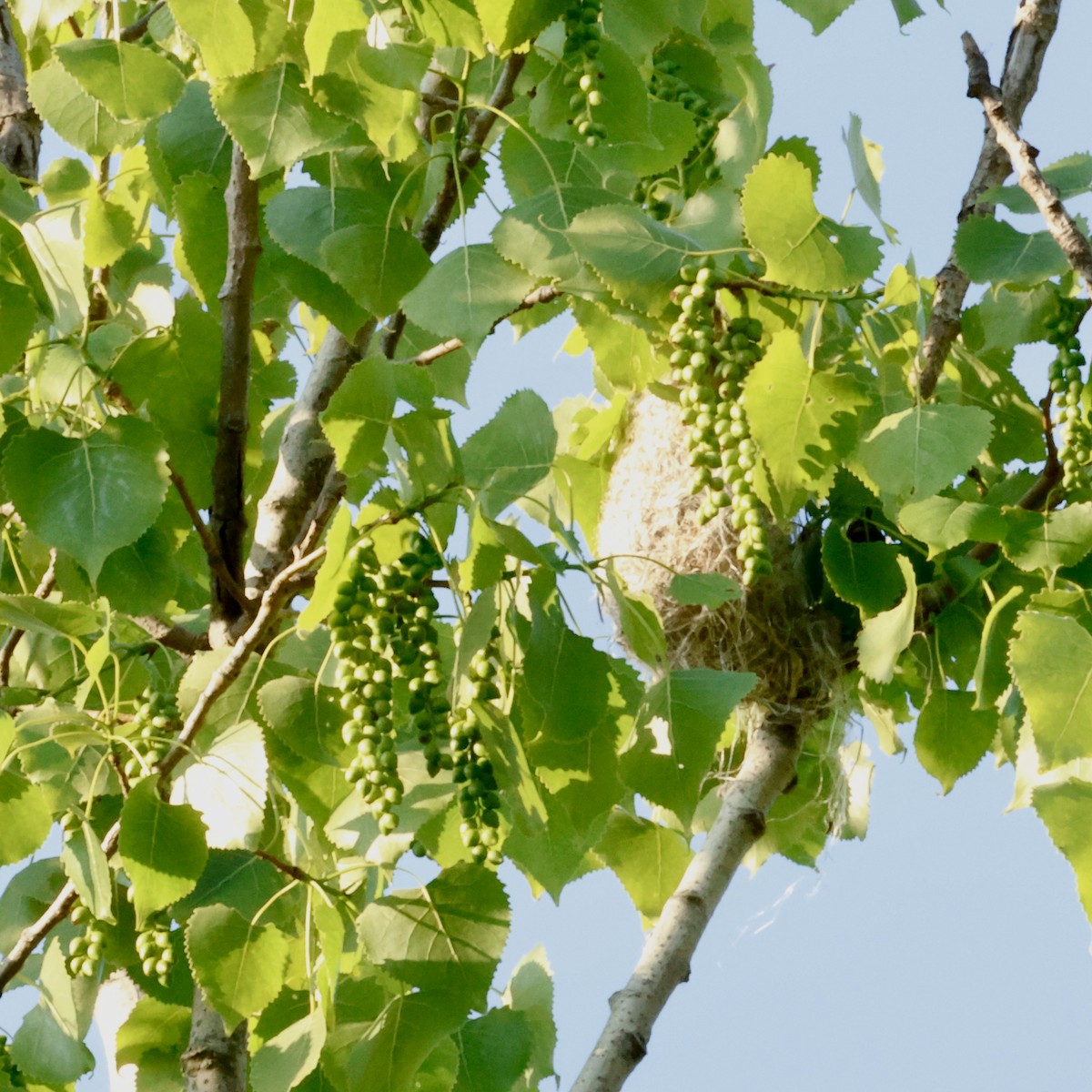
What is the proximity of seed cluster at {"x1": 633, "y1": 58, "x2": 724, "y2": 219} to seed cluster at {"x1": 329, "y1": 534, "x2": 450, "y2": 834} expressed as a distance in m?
0.61

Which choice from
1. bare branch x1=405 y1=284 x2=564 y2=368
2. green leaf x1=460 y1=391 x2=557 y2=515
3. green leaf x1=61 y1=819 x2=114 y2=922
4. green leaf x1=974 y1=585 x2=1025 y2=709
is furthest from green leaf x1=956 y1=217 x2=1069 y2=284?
green leaf x1=61 y1=819 x2=114 y2=922

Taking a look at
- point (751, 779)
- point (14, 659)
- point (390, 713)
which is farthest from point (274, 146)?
point (751, 779)

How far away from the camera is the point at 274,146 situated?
1386mm

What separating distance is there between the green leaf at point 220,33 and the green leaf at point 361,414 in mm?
310

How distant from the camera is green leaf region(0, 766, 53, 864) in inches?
60.9

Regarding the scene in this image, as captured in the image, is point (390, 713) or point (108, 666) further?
point (108, 666)

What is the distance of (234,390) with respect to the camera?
1.74m

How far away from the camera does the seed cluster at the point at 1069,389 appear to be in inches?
66.9

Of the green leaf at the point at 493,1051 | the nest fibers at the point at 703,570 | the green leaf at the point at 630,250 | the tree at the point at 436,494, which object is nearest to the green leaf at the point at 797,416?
the tree at the point at 436,494

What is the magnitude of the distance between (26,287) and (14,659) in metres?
0.84

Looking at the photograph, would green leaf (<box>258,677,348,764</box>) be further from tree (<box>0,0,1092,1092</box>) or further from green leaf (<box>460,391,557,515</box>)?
green leaf (<box>460,391,557,515</box>)

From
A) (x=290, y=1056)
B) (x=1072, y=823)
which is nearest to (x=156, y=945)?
(x=290, y=1056)

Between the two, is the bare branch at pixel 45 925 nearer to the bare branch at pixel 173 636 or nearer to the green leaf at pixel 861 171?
the bare branch at pixel 173 636

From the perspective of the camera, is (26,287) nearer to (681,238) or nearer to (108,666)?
(108,666)
